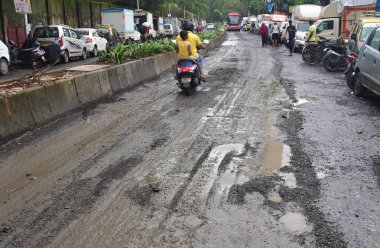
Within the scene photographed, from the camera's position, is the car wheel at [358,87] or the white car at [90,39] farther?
the white car at [90,39]

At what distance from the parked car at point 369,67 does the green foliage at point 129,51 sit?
6869 millimetres

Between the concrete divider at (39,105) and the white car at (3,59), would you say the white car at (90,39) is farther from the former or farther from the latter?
the concrete divider at (39,105)

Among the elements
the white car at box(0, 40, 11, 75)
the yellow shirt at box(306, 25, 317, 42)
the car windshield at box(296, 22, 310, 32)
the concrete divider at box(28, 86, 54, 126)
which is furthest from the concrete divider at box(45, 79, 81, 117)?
the car windshield at box(296, 22, 310, 32)

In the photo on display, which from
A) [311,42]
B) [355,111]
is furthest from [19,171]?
[311,42]

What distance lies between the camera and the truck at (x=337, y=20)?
2125cm

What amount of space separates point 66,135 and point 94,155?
54.5 inches

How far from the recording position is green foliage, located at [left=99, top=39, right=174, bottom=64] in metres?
13.5

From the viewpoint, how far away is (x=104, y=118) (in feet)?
27.9

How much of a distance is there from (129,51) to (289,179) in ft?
34.3

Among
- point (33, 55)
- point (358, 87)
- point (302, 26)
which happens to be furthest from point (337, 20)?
point (33, 55)

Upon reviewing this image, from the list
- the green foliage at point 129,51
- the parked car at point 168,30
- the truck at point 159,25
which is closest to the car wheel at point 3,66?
the green foliage at point 129,51

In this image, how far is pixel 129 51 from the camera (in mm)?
14578

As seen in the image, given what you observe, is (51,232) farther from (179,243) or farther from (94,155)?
(94,155)

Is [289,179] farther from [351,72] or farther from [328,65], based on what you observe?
[328,65]
